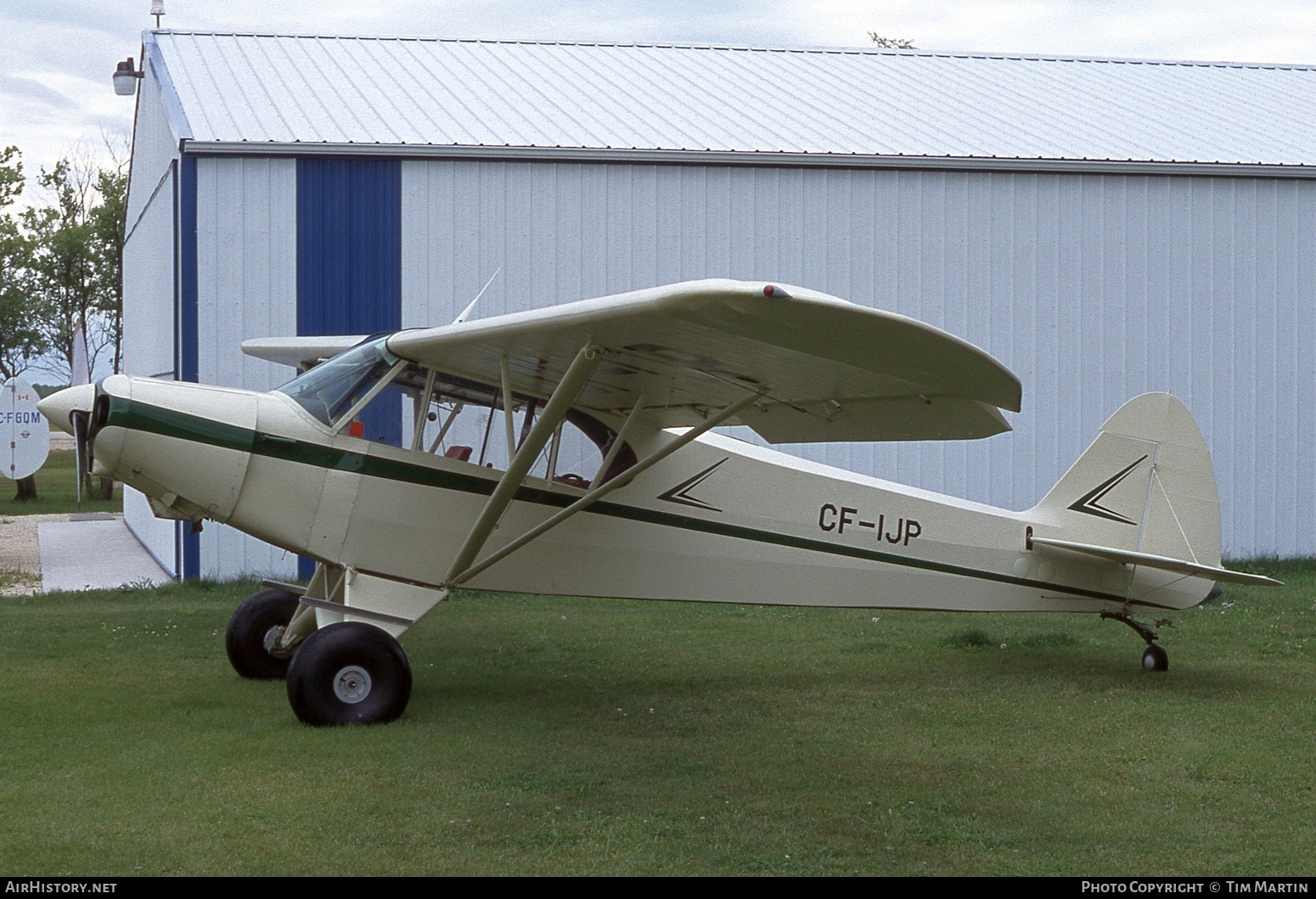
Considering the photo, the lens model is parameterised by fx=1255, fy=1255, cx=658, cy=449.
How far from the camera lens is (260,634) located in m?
8.92

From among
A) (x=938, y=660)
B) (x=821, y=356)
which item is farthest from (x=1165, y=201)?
(x=821, y=356)

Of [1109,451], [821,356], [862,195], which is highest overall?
[862,195]

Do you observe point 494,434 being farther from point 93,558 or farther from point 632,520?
point 93,558

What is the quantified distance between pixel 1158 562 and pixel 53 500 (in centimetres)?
2830

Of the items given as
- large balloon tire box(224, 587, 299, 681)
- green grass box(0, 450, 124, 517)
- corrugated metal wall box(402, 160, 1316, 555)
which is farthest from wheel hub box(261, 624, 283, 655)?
green grass box(0, 450, 124, 517)

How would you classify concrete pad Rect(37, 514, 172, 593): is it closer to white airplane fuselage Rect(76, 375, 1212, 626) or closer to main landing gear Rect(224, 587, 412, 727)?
white airplane fuselage Rect(76, 375, 1212, 626)

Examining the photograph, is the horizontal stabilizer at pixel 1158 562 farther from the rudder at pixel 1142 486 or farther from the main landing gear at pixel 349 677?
the main landing gear at pixel 349 677

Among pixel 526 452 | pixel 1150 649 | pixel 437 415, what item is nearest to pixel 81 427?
pixel 437 415

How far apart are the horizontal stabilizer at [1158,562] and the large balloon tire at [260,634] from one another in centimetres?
551

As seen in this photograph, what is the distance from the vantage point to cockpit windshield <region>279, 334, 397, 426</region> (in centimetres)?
771

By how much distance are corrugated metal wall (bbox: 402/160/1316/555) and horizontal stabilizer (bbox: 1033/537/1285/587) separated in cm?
559

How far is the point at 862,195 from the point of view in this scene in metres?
15.1
